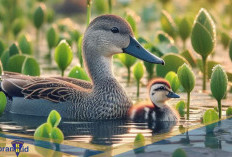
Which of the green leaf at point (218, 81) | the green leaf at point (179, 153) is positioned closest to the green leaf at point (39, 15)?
the green leaf at point (218, 81)

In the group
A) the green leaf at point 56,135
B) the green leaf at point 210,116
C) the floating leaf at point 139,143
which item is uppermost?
the green leaf at point 210,116

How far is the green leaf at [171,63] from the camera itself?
26.8ft

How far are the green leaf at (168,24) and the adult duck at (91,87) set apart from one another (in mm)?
3382

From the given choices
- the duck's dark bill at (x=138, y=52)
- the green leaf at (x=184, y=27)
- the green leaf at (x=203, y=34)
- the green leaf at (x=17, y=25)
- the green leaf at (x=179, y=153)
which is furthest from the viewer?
the green leaf at (x=17, y=25)

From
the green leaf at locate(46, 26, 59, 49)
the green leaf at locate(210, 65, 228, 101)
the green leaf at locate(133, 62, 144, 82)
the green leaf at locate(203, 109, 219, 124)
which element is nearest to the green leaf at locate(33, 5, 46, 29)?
the green leaf at locate(46, 26, 59, 49)

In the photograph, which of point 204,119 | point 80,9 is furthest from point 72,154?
point 80,9

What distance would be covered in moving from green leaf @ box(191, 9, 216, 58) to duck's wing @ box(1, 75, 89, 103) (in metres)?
1.67

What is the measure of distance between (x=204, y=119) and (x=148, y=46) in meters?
2.68

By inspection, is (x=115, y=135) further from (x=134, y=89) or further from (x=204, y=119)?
(x=134, y=89)

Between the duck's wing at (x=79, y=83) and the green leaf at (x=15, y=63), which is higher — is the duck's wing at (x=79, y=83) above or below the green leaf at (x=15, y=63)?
below

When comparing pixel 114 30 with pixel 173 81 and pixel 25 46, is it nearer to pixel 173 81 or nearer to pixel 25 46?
pixel 173 81

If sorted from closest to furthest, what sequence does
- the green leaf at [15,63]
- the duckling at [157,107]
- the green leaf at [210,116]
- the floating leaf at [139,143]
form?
the floating leaf at [139,143], the green leaf at [210,116], the duckling at [157,107], the green leaf at [15,63]

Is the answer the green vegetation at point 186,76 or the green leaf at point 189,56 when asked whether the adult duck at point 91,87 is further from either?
the green leaf at point 189,56

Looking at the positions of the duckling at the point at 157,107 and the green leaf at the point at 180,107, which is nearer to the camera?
the duckling at the point at 157,107
